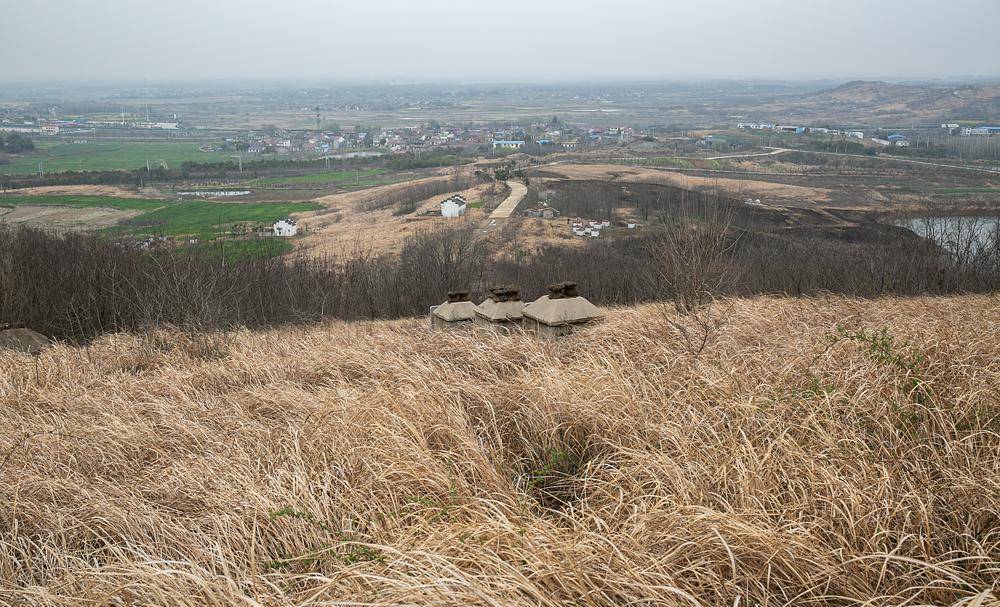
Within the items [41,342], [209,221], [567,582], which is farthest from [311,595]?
[209,221]

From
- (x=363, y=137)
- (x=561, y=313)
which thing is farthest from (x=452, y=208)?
(x=363, y=137)

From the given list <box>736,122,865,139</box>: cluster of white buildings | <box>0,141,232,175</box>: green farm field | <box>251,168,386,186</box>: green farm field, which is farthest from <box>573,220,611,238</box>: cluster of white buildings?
<box>736,122,865,139</box>: cluster of white buildings

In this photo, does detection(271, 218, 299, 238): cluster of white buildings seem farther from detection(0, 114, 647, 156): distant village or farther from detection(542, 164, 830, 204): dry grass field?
detection(0, 114, 647, 156): distant village

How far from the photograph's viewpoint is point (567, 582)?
2250mm

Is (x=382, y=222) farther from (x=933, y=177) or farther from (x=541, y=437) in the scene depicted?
(x=933, y=177)

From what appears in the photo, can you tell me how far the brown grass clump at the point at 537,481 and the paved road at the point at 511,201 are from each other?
4418 centimetres

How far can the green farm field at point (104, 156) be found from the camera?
84.1 meters

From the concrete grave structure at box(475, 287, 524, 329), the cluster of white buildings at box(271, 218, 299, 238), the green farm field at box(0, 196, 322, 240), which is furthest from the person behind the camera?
the green farm field at box(0, 196, 322, 240)

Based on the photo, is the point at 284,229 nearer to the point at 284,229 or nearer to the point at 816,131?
the point at 284,229

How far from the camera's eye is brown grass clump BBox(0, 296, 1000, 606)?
2.33 meters

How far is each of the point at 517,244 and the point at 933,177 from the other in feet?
185

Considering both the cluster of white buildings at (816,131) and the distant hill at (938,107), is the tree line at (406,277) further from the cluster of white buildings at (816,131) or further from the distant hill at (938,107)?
the distant hill at (938,107)

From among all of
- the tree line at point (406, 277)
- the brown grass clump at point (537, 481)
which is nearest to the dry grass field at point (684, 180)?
the tree line at point (406, 277)

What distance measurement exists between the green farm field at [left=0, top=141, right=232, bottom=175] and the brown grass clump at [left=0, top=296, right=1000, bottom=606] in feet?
299
